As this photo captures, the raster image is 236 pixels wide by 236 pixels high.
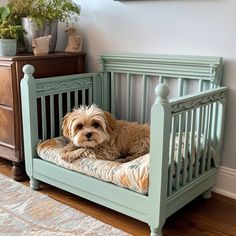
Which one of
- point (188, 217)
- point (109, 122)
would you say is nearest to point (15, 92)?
point (109, 122)

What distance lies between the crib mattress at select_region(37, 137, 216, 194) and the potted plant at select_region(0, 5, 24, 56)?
26.1 inches

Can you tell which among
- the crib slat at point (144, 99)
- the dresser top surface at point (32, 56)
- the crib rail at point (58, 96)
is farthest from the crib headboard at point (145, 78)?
the dresser top surface at point (32, 56)

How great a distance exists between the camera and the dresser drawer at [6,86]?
2234mm

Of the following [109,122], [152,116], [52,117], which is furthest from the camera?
[52,117]

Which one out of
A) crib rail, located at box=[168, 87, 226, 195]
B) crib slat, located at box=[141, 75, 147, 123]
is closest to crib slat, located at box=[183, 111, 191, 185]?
crib rail, located at box=[168, 87, 226, 195]

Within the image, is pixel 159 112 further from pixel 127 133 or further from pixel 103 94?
pixel 103 94

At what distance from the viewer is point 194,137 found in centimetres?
185

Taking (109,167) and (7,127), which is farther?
(7,127)

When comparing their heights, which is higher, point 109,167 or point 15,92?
point 15,92

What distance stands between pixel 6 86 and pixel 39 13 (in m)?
0.57

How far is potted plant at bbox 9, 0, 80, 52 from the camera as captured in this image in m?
2.38

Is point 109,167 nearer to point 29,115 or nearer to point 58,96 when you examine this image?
point 29,115

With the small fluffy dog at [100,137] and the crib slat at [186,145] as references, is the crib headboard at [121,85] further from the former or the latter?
the crib slat at [186,145]

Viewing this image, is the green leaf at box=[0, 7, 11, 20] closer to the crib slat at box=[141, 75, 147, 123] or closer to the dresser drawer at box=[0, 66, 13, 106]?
the dresser drawer at box=[0, 66, 13, 106]
